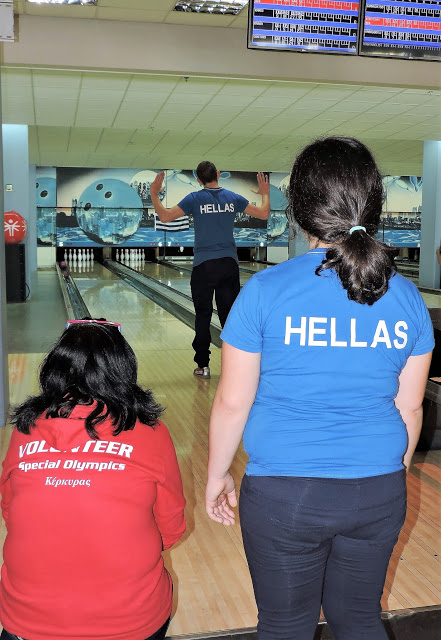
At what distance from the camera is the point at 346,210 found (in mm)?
1101

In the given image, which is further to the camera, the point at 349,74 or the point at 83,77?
the point at 83,77

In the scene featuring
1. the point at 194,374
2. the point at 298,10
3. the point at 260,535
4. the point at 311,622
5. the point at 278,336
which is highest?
the point at 298,10

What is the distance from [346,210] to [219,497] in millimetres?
549

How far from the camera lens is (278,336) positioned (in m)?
1.08

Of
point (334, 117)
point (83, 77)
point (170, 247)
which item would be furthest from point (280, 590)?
point (170, 247)

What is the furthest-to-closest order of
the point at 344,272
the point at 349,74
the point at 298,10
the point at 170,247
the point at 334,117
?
the point at 170,247 → the point at 334,117 → the point at 349,74 → the point at 298,10 → the point at 344,272

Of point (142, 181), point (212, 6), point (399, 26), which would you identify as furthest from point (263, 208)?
point (142, 181)

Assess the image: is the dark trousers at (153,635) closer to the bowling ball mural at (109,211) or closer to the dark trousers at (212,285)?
the dark trousers at (212,285)

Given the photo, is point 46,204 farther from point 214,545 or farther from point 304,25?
point 214,545

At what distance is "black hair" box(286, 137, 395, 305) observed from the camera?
108cm

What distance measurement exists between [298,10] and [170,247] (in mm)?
15364

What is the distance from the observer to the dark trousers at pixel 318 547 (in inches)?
41.8

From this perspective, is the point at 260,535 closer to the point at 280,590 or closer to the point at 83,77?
the point at 280,590

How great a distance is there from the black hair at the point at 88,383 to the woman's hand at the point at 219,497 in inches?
6.2
